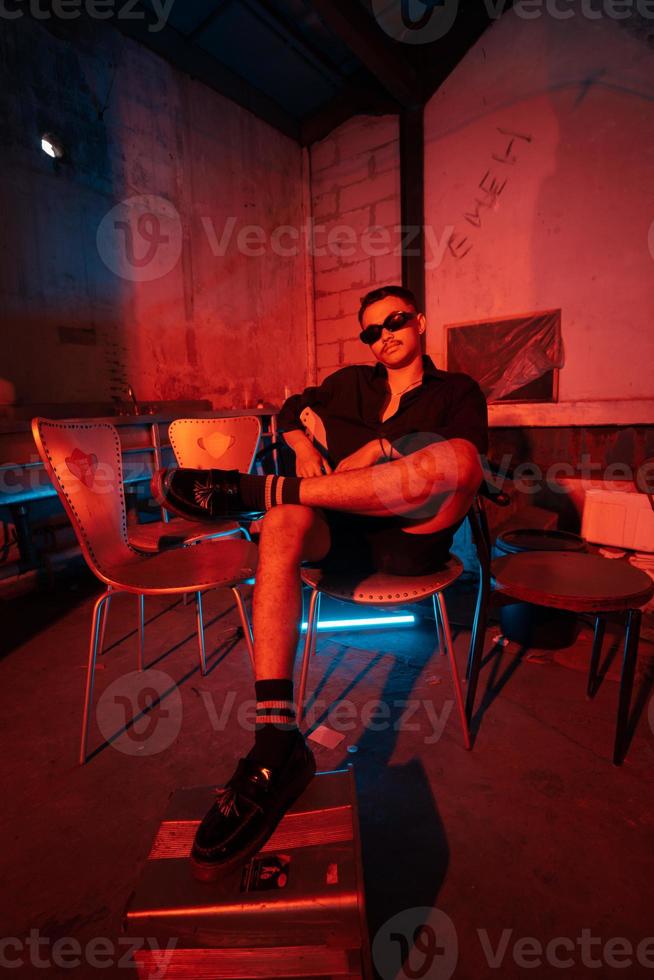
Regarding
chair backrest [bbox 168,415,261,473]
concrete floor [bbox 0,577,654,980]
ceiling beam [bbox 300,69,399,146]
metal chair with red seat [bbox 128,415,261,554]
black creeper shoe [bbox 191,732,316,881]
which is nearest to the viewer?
black creeper shoe [bbox 191,732,316,881]

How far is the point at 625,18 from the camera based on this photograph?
3172 mm

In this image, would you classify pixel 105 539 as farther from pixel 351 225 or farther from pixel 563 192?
pixel 351 225

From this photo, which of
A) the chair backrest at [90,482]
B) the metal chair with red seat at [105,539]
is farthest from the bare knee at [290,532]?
the chair backrest at [90,482]

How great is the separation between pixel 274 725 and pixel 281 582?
38cm

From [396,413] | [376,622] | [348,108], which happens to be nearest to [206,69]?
[348,108]

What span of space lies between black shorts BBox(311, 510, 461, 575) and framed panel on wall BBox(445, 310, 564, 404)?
Answer: 261 cm

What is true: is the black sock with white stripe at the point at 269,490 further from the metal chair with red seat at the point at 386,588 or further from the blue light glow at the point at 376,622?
the blue light glow at the point at 376,622

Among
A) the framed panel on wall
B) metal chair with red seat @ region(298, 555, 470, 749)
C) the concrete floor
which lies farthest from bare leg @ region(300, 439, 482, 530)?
the framed panel on wall

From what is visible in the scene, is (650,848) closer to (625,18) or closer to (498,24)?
(625,18)

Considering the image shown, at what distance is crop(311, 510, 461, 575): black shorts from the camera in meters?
1.56

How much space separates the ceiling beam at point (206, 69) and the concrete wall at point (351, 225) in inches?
18.5

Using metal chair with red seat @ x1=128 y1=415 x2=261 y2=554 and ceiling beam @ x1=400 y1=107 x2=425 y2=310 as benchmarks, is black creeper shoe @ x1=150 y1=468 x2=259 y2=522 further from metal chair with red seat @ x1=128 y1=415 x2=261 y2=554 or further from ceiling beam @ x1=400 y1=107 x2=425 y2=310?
ceiling beam @ x1=400 y1=107 x2=425 y2=310

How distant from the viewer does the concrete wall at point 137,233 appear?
3.16 metres

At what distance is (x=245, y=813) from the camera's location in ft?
3.32
